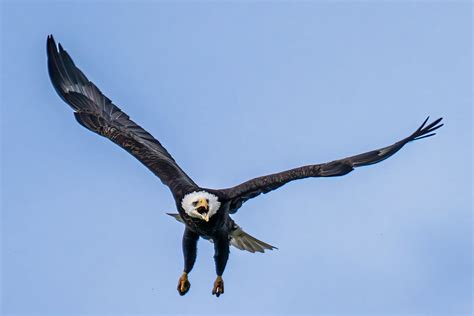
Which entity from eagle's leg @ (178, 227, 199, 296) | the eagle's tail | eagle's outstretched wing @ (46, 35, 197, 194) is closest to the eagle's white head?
eagle's leg @ (178, 227, 199, 296)

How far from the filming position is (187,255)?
1083 centimetres

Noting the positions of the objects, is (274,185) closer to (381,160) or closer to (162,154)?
(381,160)

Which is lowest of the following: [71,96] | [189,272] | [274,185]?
[189,272]

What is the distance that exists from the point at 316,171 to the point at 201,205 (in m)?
1.26

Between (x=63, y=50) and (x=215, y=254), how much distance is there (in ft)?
11.9

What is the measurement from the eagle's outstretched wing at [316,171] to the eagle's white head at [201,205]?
0.89 ft

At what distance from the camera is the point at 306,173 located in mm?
9984

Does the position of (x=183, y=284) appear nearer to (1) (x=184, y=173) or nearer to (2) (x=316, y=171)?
(1) (x=184, y=173)

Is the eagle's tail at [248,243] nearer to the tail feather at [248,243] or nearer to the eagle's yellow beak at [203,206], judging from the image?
the tail feather at [248,243]

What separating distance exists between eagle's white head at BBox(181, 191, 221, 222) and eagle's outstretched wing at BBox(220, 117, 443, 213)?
271 millimetres

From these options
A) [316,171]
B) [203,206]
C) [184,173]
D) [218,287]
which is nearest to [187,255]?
[218,287]

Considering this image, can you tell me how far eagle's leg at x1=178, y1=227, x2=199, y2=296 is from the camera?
10625 millimetres

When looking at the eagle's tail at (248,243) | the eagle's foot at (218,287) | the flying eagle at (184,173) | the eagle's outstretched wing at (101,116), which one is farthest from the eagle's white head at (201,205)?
the eagle's tail at (248,243)

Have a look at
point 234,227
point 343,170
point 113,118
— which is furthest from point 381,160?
point 113,118
